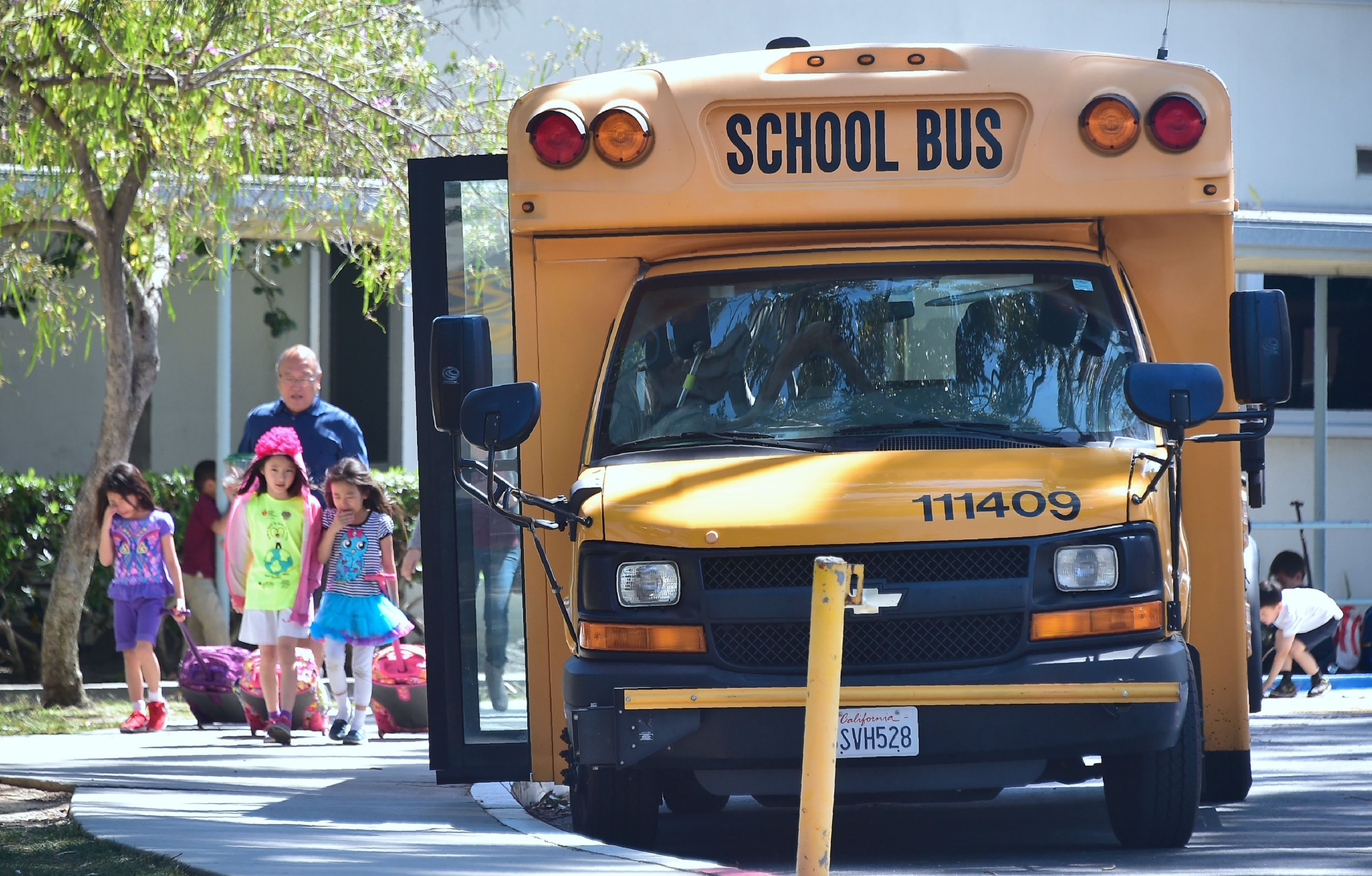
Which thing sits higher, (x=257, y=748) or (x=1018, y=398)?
(x=1018, y=398)

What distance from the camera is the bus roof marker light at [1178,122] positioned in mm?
6227

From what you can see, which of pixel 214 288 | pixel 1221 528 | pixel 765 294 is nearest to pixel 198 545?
pixel 214 288

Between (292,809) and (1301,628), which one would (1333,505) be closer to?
(1301,628)

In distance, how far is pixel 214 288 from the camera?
16406 millimetres

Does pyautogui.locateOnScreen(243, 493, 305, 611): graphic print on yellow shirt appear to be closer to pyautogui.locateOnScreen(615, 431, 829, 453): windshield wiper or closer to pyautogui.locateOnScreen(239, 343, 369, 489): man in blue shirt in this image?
pyautogui.locateOnScreen(239, 343, 369, 489): man in blue shirt

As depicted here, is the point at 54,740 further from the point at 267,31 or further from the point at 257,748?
the point at 267,31

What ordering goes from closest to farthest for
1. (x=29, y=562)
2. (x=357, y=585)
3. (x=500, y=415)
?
(x=500, y=415), (x=357, y=585), (x=29, y=562)

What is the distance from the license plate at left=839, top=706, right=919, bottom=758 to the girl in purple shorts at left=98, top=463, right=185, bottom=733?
598 centimetres

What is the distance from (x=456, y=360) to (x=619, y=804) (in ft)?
5.07

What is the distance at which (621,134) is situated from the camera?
637 cm

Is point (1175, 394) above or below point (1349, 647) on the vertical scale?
above

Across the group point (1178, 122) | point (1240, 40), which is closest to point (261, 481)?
point (1178, 122)

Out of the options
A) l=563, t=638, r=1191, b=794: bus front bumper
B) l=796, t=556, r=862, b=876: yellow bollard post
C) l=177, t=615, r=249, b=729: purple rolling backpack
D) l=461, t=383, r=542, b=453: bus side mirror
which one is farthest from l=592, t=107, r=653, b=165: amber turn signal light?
l=177, t=615, r=249, b=729: purple rolling backpack

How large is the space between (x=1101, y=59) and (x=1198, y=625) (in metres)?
1.98
